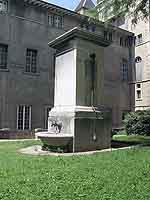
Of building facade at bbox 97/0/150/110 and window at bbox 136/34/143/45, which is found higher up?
window at bbox 136/34/143/45

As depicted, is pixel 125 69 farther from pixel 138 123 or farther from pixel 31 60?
pixel 138 123

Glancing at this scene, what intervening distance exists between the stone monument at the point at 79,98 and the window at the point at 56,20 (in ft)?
49.3

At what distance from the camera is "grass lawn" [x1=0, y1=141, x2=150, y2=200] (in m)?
5.16

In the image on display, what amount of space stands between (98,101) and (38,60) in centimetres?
1507

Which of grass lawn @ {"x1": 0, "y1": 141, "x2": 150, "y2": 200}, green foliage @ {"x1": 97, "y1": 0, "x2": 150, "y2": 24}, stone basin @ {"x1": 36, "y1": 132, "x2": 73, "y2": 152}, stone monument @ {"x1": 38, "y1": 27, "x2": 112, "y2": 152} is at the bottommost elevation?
grass lawn @ {"x1": 0, "y1": 141, "x2": 150, "y2": 200}

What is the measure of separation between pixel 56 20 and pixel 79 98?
17487mm

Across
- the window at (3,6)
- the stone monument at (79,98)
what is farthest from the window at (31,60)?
the stone monument at (79,98)

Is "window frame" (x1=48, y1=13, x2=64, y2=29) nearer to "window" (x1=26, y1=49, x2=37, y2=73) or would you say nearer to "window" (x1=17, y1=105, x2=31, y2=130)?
"window" (x1=26, y1=49, x2=37, y2=73)

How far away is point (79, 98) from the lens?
37.5 feet

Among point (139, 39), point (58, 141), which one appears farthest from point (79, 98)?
point (139, 39)

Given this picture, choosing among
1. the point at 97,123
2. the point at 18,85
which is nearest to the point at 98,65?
the point at 97,123

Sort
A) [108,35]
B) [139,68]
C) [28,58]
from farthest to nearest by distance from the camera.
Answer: [139,68]
[108,35]
[28,58]

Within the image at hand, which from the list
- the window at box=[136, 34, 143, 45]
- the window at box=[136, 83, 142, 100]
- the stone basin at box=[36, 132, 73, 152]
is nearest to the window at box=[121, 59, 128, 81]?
the window at box=[136, 83, 142, 100]

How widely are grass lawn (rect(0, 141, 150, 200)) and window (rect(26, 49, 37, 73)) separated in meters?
17.5
